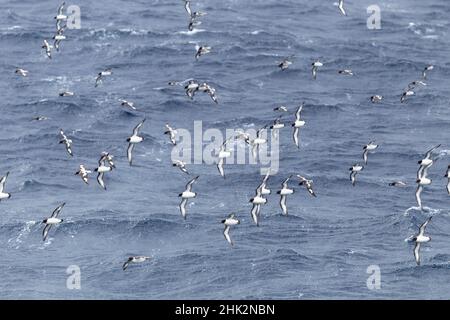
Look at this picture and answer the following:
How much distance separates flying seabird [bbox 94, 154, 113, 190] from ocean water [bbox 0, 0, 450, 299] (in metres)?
1.37

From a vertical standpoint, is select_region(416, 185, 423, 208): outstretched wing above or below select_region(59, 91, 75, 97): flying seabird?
below

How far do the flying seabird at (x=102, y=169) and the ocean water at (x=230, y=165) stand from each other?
1368 millimetres

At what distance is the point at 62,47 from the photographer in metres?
166

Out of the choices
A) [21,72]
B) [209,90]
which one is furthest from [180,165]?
[21,72]

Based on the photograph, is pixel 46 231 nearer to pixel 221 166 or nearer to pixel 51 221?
pixel 51 221

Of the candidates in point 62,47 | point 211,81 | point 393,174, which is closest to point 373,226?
point 393,174

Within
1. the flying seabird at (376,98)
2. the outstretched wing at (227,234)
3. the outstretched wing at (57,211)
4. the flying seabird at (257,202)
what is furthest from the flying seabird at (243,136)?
the outstretched wing at (57,211)

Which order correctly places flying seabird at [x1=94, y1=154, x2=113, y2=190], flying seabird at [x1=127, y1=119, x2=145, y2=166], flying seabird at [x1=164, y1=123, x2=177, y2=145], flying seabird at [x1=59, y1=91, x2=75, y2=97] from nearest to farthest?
flying seabird at [x1=94, y1=154, x2=113, y2=190], flying seabird at [x1=127, y1=119, x2=145, y2=166], flying seabird at [x1=164, y1=123, x2=177, y2=145], flying seabird at [x1=59, y1=91, x2=75, y2=97]

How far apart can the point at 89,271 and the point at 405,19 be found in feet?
214

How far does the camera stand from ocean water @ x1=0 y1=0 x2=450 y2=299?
4813 inches

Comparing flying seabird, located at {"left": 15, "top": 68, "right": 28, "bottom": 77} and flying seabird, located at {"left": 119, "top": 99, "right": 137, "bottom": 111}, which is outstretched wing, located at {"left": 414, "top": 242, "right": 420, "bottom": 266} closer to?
flying seabird, located at {"left": 119, "top": 99, "right": 137, "bottom": 111}

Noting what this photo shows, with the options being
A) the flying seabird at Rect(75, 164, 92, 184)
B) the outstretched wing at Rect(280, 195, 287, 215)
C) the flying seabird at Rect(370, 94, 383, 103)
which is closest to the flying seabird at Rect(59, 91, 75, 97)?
the flying seabird at Rect(75, 164, 92, 184)

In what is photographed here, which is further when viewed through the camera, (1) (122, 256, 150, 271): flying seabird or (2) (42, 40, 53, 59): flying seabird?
(2) (42, 40, 53, 59): flying seabird
